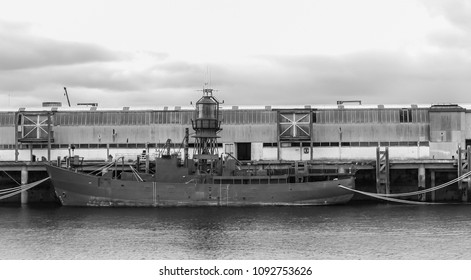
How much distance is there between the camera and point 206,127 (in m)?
75.8

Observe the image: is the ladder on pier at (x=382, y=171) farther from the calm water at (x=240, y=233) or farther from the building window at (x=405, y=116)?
the building window at (x=405, y=116)

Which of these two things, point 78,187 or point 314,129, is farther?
point 314,129

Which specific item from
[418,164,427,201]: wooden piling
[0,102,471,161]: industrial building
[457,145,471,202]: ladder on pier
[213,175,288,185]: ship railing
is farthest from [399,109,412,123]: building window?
[213,175,288,185]: ship railing

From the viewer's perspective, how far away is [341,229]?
2165 inches

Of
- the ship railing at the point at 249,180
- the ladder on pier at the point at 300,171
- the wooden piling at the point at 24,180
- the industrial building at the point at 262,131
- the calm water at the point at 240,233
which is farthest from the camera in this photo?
the industrial building at the point at 262,131

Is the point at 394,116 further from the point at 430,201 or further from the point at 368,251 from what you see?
the point at 368,251

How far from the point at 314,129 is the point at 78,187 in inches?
1077

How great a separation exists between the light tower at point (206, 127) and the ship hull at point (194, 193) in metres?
3.51

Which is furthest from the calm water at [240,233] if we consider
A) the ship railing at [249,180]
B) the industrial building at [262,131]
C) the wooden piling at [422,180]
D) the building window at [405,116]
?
the building window at [405,116]

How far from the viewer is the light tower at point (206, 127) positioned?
7538cm

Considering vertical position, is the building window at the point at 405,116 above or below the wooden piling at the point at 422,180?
above

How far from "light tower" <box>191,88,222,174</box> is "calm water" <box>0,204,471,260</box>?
274 inches

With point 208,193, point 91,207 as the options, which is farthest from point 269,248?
point 91,207

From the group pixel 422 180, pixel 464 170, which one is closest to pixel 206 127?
pixel 422 180
